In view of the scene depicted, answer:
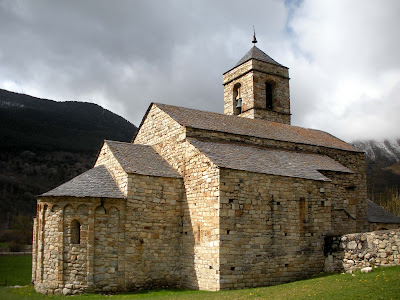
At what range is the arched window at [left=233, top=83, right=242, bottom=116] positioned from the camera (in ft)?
85.1

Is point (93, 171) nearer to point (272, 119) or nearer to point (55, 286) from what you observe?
point (55, 286)

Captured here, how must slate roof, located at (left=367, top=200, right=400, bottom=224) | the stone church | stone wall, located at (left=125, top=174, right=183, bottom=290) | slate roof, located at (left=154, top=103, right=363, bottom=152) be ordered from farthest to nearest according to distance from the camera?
slate roof, located at (left=367, top=200, right=400, bottom=224) → slate roof, located at (left=154, top=103, right=363, bottom=152) → stone wall, located at (left=125, top=174, right=183, bottom=290) → the stone church

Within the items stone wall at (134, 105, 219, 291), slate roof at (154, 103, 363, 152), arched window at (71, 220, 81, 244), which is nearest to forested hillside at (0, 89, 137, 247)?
slate roof at (154, 103, 363, 152)

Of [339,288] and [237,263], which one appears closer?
[339,288]

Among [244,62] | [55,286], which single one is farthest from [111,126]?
[55,286]

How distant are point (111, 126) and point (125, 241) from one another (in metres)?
70.7

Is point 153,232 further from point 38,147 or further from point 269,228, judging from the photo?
point 38,147

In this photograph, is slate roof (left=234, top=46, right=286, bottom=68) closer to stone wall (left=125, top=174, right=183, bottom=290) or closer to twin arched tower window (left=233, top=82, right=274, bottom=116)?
twin arched tower window (left=233, top=82, right=274, bottom=116)

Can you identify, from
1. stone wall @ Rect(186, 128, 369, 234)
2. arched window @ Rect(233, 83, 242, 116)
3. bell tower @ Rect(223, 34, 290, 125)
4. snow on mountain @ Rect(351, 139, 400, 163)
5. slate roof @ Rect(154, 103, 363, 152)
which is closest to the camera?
stone wall @ Rect(186, 128, 369, 234)

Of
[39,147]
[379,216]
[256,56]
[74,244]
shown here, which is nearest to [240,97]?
[256,56]

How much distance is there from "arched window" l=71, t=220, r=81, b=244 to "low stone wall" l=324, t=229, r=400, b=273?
9289 mm

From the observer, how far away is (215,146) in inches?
642

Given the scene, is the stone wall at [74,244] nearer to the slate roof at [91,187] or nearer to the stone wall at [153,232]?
the slate roof at [91,187]

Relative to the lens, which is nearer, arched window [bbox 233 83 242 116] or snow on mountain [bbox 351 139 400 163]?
arched window [bbox 233 83 242 116]
